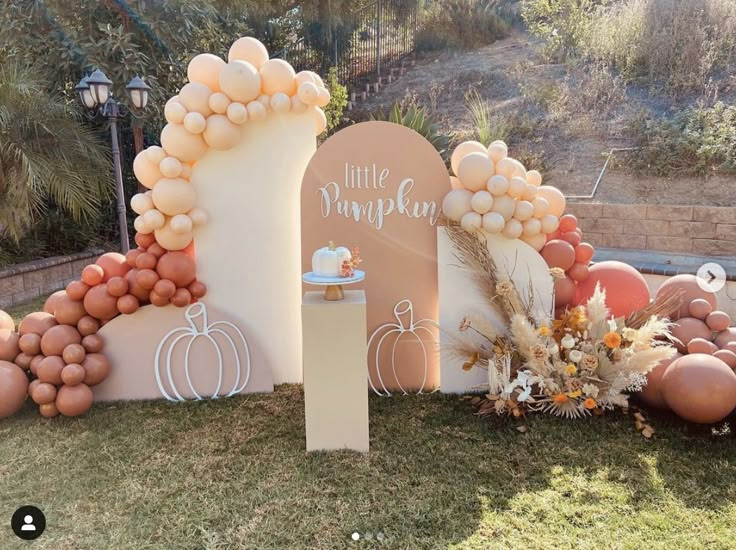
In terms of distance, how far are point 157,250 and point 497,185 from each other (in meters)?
2.07

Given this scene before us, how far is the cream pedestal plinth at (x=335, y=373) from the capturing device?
252 centimetres

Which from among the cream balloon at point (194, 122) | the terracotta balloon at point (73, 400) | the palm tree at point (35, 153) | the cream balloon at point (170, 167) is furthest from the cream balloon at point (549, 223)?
the palm tree at point (35, 153)

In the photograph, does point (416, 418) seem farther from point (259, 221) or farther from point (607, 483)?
point (259, 221)

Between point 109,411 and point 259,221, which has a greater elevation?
point 259,221

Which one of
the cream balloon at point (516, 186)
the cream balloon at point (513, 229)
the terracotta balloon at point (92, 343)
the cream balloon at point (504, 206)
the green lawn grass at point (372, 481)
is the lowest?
the green lawn grass at point (372, 481)

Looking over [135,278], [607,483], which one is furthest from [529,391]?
[135,278]

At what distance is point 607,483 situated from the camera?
7.71 feet

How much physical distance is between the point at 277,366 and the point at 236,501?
4.12ft

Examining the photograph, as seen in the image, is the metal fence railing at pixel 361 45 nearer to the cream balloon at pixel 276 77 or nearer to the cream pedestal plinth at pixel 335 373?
the cream balloon at pixel 276 77

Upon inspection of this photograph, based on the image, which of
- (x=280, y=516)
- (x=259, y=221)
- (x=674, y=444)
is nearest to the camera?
(x=280, y=516)

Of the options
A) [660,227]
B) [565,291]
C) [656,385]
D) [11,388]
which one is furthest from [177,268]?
[660,227]

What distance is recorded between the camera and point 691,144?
19.9 ft

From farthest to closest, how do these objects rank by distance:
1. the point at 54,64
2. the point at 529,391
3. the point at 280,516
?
the point at 54,64 < the point at 529,391 < the point at 280,516

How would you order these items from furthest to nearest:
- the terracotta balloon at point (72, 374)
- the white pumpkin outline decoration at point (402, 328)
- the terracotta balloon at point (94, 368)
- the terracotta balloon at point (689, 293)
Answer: the white pumpkin outline decoration at point (402, 328) → the terracotta balloon at point (689, 293) → the terracotta balloon at point (94, 368) → the terracotta balloon at point (72, 374)
